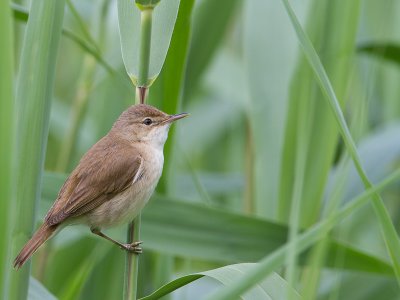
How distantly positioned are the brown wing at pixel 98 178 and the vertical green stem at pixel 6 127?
924mm

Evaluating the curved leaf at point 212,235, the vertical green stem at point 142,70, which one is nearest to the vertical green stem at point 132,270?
the vertical green stem at point 142,70

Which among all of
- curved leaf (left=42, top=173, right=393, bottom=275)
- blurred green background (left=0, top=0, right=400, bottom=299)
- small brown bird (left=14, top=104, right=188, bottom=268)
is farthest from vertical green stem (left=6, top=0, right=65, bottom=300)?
curved leaf (left=42, top=173, right=393, bottom=275)

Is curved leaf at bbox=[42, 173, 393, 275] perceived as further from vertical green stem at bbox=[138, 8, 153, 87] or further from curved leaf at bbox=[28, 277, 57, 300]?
vertical green stem at bbox=[138, 8, 153, 87]

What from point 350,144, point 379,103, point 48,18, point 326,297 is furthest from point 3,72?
point 379,103

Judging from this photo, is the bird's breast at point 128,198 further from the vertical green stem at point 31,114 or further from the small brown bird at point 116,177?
the vertical green stem at point 31,114

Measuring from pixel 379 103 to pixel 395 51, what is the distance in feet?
2.91

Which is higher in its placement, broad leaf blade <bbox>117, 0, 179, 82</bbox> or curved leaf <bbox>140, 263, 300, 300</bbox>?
broad leaf blade <bbox>117, 0, 179, 82</bbox>

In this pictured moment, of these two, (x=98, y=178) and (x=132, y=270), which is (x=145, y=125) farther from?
(x=132, y=270)

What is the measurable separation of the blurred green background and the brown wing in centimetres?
8

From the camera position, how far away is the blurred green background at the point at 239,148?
6.09ft

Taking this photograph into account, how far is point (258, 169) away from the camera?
3078 mm

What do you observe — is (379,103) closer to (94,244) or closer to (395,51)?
(395,51)

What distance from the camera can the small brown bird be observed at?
2.61 metres

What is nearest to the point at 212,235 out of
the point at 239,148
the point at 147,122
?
the point at 147,122
